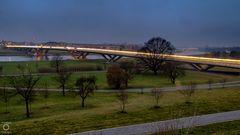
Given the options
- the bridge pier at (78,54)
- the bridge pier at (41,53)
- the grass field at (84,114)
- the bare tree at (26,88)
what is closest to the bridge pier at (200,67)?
the grass field at (84,114)

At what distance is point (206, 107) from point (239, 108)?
8.60ft

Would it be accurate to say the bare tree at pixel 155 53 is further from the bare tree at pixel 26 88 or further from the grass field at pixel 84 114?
the grass field at pixel 84 114

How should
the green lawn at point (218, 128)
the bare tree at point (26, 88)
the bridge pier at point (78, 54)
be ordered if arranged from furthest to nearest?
1. the bridge pier at point (78, 54)
2. the bare tree at point (26, 88)
3. the green lawn at point (218, 128)

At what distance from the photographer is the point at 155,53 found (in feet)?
284

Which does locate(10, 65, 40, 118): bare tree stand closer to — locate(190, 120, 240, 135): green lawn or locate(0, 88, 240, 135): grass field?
locate(0, 88, 240, 135): grass field

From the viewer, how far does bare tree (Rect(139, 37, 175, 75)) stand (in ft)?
271

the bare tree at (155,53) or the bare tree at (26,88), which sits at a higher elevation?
the bare tree at (155,53)

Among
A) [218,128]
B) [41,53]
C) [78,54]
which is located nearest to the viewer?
[218,128]

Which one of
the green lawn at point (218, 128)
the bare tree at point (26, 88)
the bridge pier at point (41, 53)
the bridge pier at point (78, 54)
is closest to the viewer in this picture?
the green lawn at point (218, 128)

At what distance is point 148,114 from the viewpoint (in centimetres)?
2792

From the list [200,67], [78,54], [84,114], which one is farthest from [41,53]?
[84,114]

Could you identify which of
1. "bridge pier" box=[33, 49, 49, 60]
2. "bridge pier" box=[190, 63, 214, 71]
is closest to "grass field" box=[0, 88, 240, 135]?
"bridge pier" box=[190, 63, 214, 71]

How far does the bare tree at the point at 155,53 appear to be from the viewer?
8262cm

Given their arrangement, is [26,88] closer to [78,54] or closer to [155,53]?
[155,53]
